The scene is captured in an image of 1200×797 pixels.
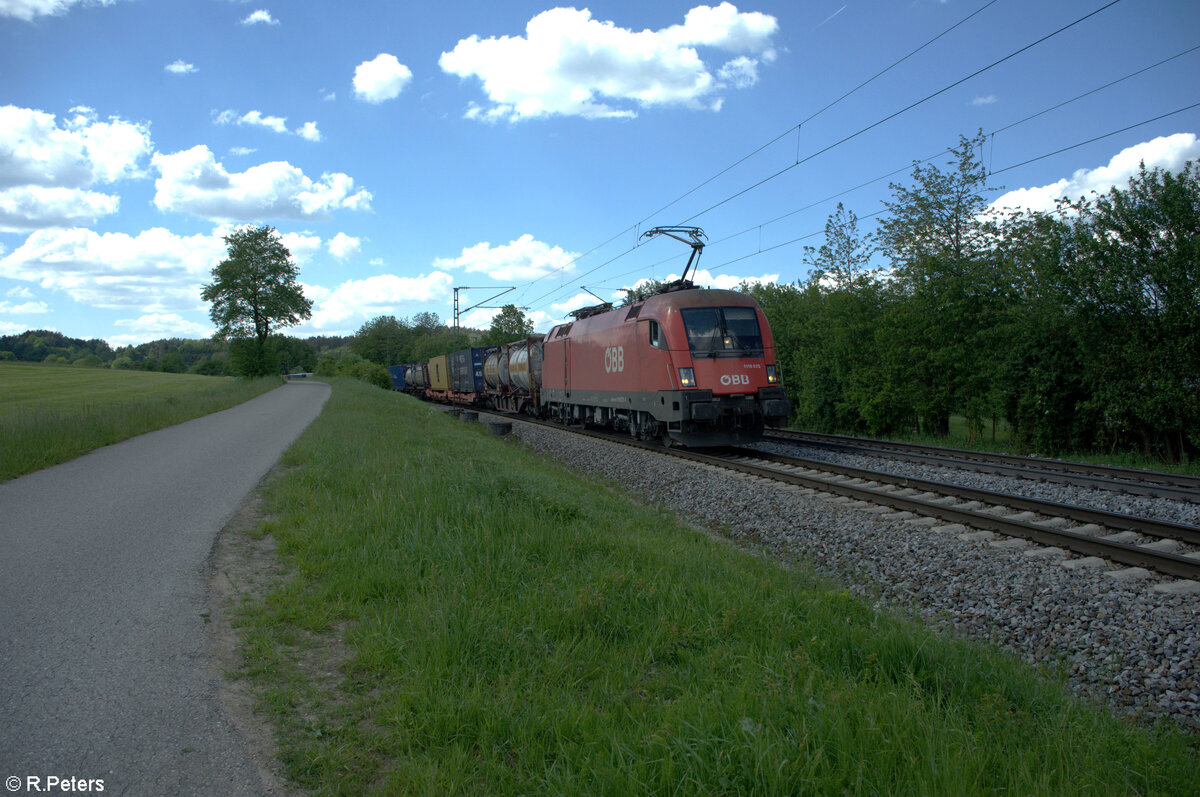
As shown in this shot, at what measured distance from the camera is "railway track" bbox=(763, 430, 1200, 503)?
8648 millimetres

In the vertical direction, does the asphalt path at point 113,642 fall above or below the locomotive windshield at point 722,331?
below

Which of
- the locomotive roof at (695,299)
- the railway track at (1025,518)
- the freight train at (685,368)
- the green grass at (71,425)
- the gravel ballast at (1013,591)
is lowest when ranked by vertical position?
the gravel ballast at (1013,591)

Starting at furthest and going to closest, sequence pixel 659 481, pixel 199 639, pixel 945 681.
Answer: pixel 659 481 < pixel 199 639 < pixel 945 681

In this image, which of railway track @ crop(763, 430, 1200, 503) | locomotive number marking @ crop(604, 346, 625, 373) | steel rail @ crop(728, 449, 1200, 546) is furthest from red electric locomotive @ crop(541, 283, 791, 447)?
railway track @ crop(763, 430, 1200, 503)

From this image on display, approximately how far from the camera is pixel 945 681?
328 centimetres

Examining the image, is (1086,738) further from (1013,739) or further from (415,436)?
(415,436)

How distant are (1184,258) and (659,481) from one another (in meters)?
9.85

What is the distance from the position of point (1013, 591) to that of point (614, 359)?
11556 millimetres

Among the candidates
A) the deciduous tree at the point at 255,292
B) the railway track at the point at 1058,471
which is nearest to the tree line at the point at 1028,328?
the railway track at the point at 1058,471

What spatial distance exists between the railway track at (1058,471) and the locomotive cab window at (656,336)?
15.6ft

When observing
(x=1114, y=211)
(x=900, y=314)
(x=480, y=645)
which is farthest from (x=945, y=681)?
(x=900, y=314)

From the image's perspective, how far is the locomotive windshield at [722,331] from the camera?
13.3m

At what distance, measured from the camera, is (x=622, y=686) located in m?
3.25

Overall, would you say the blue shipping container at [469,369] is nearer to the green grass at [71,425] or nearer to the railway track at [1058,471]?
the green grass at [71,425]
